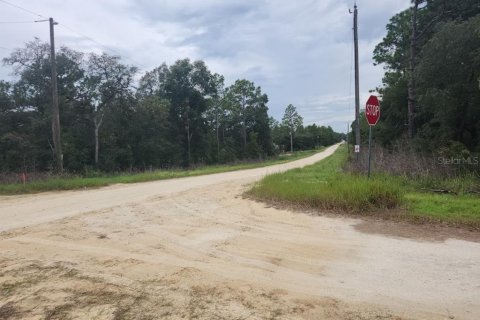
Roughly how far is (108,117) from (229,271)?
120 feet

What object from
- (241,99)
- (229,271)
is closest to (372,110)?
(229,271)

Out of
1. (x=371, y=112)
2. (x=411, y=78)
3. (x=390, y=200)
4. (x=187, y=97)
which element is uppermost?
(x=187, y=97)

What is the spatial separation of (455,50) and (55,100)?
18.4m

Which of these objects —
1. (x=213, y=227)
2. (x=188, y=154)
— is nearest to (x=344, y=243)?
(x=213, y=227)

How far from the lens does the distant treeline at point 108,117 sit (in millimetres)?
31766

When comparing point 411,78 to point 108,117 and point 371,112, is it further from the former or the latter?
point 108,117

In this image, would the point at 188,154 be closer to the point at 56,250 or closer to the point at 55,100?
the point at 55,100

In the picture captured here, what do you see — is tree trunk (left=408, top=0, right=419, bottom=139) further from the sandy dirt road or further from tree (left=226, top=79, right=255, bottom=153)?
tree (left=226, top=79, right=255, bottom=153)

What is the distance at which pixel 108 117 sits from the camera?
39000 millimetres

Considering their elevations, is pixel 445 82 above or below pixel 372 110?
above

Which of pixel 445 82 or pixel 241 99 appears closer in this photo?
pixel 445 82

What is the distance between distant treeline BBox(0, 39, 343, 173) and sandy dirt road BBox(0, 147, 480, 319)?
16.0m

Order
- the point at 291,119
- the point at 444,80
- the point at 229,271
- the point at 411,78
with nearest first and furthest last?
the point at 229,271 < the point at 444,80 < the point at 411,78 < the point at 291,119

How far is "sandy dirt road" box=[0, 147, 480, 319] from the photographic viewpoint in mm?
3967
